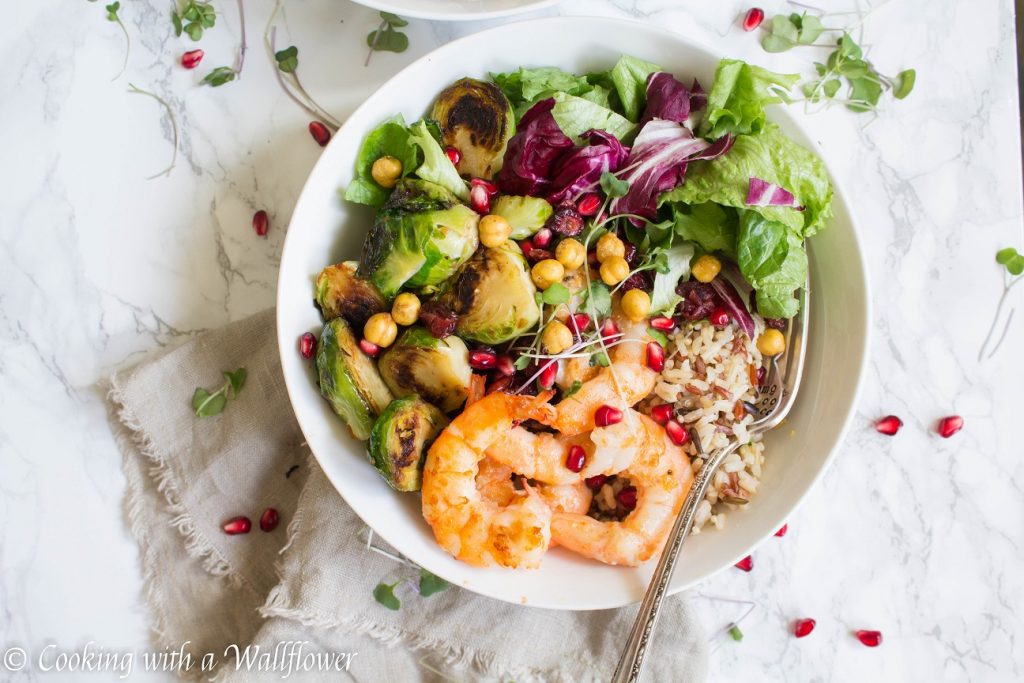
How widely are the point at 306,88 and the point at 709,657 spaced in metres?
2.61

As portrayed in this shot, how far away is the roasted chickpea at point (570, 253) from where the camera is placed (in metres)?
2.51

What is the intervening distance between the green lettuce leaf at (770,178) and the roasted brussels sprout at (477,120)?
0.56 metres

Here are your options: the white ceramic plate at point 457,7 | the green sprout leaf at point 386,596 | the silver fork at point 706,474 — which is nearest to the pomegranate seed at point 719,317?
the silver fork at point 706,474

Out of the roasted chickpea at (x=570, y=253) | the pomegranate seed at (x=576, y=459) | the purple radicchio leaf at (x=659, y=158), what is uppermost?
the purple radicchio leaf at (x=659, y=158)

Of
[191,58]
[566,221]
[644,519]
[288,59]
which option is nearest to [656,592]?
[644,519]

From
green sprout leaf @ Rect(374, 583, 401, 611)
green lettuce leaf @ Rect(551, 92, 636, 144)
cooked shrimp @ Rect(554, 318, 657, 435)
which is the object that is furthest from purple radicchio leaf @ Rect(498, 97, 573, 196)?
green sprout leaf @ Rect(374, 583, 401, 611)

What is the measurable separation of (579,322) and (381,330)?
62 cm

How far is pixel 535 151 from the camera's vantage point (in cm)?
253

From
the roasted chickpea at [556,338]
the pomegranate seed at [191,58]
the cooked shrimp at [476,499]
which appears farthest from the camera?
the pomegranate seed at [191,58]

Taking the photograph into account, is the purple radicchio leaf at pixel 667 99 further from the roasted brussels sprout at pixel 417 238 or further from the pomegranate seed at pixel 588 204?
the roasted brussels sprout at pixel 417 238

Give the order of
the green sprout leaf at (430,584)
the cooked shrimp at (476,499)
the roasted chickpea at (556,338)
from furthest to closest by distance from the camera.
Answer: the green sprout leaf at (430,584), the roasted chickpea at (556,338), the cooked shrimp at (476,499)

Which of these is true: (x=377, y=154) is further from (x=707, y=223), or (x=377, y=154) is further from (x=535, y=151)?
(x=707, y=223)

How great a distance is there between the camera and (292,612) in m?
2.89

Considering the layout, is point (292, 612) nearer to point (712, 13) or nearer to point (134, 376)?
point (134, 376)
